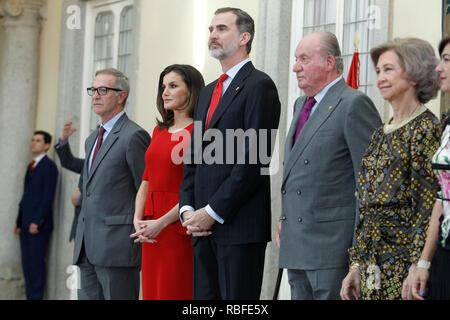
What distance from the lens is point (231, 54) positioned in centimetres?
459

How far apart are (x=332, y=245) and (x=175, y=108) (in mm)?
1522

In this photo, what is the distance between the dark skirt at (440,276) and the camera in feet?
11.0

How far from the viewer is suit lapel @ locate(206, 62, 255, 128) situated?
443 cm

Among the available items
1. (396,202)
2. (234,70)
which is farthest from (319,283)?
(234,70)

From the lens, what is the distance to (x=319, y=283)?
158 inches

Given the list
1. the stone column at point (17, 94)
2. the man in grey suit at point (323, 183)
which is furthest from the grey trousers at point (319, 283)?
the stone column at point (17, 94)

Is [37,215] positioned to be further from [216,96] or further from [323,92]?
[323,92]

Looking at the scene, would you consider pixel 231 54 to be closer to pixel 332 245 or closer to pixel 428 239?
pixel 332 245

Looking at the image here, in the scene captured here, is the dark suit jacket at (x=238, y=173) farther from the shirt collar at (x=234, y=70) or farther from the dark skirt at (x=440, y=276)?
the dark skirt at (x=440, y=276)

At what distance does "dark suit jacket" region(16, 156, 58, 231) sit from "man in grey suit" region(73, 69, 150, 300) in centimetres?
438

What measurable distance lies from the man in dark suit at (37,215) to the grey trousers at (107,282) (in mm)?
4493

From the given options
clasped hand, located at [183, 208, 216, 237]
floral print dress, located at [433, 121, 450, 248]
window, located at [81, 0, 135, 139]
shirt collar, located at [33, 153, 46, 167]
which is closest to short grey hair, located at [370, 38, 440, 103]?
floral print dress, located at [433, 121, 450, 248]

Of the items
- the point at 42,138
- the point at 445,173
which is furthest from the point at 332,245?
the point at 42,138

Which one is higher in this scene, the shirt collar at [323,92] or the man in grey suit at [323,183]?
the shirt collar at [323,92]
